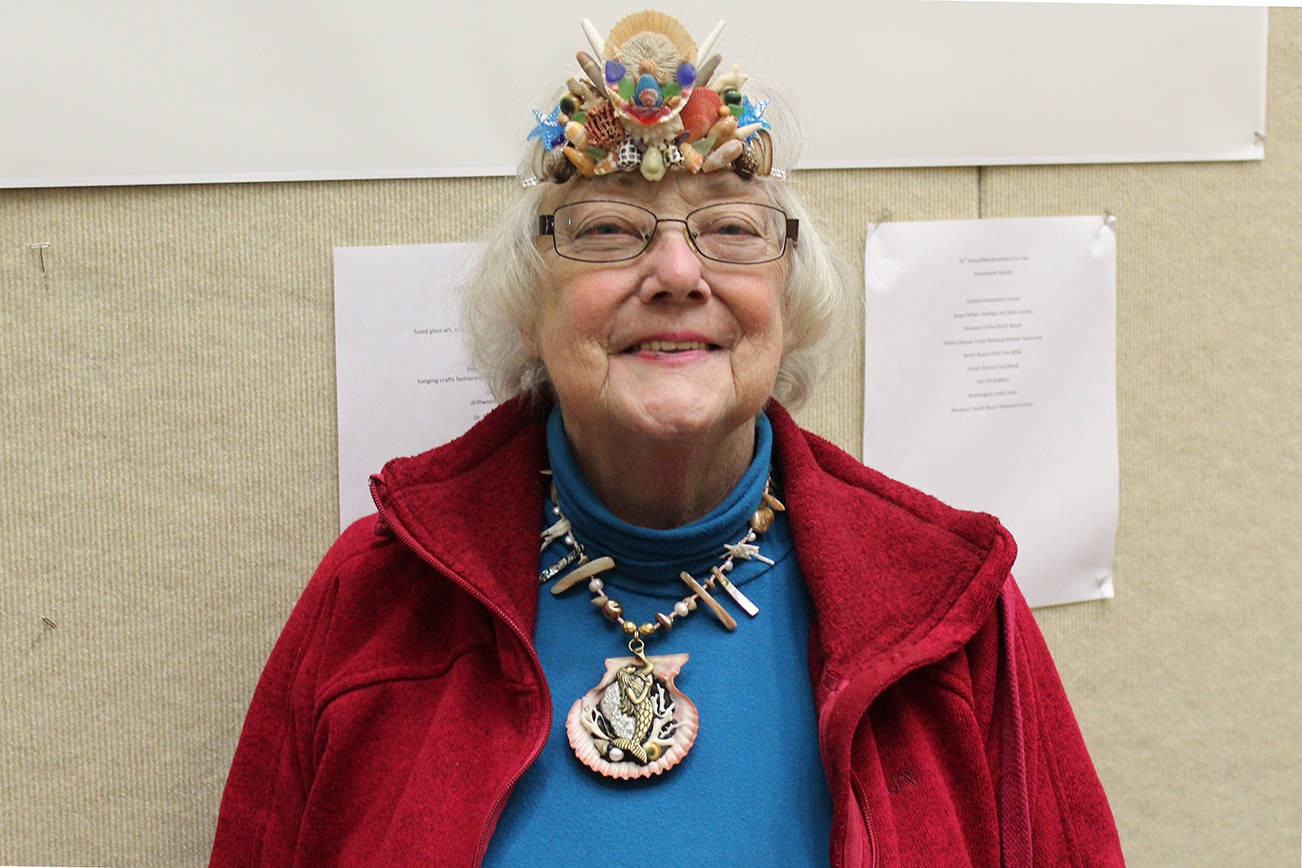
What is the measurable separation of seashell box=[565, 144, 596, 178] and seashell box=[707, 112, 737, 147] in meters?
0.12

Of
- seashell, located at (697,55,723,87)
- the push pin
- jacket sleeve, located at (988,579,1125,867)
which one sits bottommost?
jacket sleeve, located at (988,579,1125,867)

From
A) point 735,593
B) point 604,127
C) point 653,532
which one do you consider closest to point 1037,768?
point 735,593

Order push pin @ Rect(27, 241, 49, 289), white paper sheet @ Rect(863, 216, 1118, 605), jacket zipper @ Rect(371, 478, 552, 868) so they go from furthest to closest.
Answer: white paper sheet @ Rect(863, 216, 1118, 605) → push pin @ Rect(27, 241, 49, 289) → jacket zipper @ Rect(371, 478, 552, 868)

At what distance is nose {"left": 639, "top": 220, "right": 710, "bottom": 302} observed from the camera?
0.94m

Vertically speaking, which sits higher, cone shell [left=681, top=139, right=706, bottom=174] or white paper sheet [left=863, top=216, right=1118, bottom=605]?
cone shell [left=681, top=139, right=706, bottom=174]

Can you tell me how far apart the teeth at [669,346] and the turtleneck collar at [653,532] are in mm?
171

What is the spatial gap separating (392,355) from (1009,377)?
87cm

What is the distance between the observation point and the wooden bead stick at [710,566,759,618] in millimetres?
1023

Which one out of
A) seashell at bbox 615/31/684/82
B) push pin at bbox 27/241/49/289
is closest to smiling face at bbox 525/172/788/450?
seashell at bbox 615/31/684/82

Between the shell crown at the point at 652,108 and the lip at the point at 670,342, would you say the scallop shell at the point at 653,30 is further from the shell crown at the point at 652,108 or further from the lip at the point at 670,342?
the lip at the point at 670,342

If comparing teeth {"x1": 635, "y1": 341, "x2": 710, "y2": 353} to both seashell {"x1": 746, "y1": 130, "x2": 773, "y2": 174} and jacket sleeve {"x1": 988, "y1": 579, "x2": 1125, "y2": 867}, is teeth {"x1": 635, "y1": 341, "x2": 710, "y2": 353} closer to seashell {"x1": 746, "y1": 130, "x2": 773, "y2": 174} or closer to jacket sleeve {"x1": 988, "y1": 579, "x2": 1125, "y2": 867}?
seashell {"x1": 746, "y1": 130, "x2": 773, "y2": 174}

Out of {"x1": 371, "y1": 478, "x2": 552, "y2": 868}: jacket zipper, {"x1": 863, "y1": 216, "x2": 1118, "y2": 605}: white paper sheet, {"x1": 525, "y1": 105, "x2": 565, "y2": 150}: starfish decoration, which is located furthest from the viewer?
{"x1": 863, "y1": 216, "x2": 1118, "y2": 605}: white paper sheet

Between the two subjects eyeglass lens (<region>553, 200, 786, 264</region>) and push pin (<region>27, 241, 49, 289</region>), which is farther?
push pin (<region>27, 241, 49, 289</region>)

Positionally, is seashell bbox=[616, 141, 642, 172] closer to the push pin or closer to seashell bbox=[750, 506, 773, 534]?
seashell bbox=[750, 506, 773, 534]
